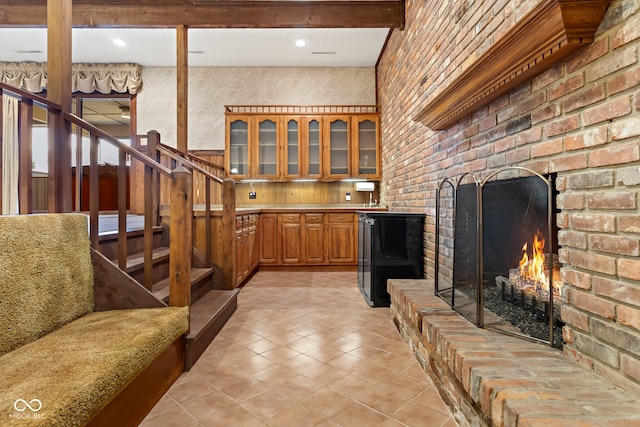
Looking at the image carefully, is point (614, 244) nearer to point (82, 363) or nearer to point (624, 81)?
point (624, 81)

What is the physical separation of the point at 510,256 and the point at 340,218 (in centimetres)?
334

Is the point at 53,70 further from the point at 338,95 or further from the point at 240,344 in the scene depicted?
the point at 338,95

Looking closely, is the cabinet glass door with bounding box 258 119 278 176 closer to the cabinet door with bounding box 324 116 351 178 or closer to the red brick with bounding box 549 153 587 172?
the cabinet door with bounding box 324 116 351 178

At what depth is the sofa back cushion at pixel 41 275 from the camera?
1.32 m

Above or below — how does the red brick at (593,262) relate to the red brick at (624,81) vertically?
below

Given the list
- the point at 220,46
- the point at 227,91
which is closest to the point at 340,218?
the point at 227,91

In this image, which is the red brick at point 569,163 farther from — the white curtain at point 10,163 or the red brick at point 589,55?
the white curtain at point 10,163

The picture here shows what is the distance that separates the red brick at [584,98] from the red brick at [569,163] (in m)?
0.18

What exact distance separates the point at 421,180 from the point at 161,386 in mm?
2685

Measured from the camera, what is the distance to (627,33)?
3.41ft

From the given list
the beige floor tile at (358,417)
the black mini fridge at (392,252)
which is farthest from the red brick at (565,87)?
the black mini fridge at (392,252)

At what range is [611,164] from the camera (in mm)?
1086

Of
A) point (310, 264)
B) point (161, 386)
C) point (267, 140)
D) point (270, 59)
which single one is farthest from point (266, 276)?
point (270, 59)

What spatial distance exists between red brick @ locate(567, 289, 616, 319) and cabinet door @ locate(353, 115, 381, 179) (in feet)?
14.1
